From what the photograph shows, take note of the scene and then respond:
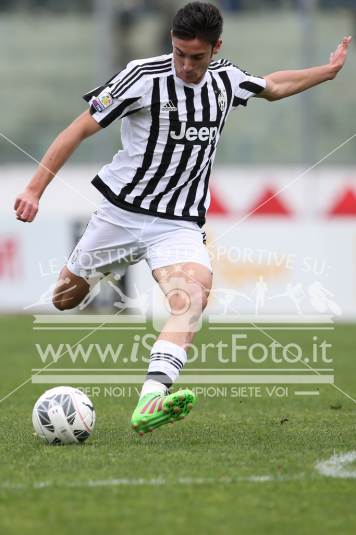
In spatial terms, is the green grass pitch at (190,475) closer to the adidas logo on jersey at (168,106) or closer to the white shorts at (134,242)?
the white shorts at (134,242)

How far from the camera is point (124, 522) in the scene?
418 cm

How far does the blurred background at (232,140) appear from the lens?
1516 centimetres

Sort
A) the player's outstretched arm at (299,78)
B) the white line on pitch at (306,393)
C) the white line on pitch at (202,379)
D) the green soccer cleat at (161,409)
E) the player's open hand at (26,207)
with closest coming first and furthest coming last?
the green soccer cleat at (161,409)
the player's open hand at (26,207)
the player's outstretched arm at (299,78)
the white line on pitch at (306,393)
the white line on pitch at (202,379)

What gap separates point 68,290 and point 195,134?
1.52m

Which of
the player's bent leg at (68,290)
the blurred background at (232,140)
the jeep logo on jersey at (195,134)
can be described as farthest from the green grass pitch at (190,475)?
the blurred background at (232,140)

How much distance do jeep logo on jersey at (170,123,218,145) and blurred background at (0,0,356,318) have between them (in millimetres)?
8342

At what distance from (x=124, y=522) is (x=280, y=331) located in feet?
29.8

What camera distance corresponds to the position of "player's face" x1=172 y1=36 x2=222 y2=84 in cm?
589

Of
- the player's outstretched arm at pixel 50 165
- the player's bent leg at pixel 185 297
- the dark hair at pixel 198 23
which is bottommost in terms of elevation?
the player's bent leg at pixel 185 297

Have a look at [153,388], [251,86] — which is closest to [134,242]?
[153,388]

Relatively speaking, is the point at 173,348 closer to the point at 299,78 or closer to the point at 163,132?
the point at 163,132

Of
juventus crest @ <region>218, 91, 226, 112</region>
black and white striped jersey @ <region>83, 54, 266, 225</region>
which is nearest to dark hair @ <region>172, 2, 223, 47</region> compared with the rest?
black and white striped jersey @ <region>83, 54, 266, 225</region>

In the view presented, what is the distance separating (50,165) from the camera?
236 inches

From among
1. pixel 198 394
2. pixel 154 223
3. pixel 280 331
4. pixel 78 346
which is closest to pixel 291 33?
pixel 280 331
